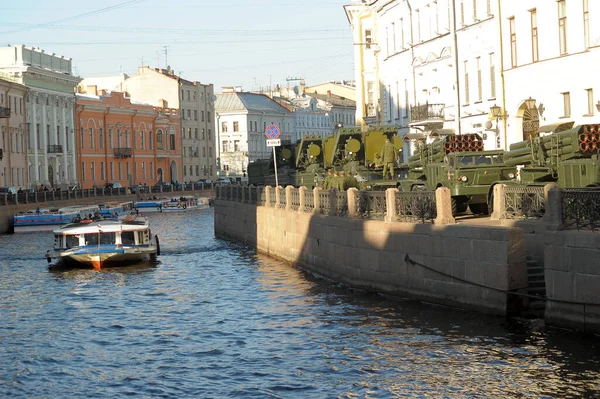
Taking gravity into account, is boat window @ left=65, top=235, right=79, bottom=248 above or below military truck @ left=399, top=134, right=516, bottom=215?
below

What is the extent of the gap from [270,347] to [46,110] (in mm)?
67706

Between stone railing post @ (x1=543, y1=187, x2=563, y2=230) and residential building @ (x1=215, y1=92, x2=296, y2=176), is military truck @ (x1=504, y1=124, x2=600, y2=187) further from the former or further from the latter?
residential building @ (x1=215, y1=92, x2=296, y2=176)

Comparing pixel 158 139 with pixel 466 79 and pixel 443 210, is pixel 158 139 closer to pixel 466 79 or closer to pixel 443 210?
pixel 466 79

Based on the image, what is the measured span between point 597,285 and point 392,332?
3837 mm

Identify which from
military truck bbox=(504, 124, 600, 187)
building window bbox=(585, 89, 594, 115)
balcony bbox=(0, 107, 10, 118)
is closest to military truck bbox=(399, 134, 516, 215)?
military truck bbox=(504, 124, 600, 187)

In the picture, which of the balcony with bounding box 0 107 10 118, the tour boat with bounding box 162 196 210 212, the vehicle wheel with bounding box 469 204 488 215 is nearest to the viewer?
the vehicle wheel with bounding box 469 204 488 215

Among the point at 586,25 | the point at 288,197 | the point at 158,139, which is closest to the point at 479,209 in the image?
the point at 288,197

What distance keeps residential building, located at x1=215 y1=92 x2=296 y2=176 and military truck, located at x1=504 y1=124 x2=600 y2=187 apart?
3898 inches

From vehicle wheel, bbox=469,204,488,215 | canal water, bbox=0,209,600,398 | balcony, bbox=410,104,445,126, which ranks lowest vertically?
canal water, bbox=0,209,600,398

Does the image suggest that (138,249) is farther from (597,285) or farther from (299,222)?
(597,285)

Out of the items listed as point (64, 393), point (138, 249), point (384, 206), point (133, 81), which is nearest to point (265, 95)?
point (133, 81)

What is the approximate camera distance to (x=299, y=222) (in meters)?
30.7

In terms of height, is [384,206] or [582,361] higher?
[384,206]

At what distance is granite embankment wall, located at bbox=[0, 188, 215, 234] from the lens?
56.3m
